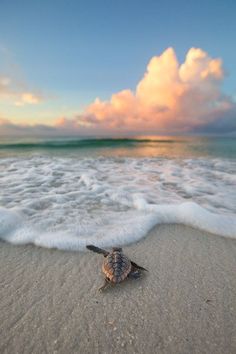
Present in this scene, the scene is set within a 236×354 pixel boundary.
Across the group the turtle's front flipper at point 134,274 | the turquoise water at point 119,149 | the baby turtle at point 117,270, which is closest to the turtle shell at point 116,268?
the baby turtle at point 117,270

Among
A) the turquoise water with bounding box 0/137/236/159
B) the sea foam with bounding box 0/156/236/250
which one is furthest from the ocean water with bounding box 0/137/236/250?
the turquoise water with bounding box 0/137/236/159

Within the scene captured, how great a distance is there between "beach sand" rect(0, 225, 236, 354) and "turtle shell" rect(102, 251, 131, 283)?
0.39 feet

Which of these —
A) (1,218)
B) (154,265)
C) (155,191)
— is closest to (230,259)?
(154,265)

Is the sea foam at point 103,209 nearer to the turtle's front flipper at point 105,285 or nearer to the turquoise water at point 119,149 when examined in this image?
the turtle's front flipper at point 105,285

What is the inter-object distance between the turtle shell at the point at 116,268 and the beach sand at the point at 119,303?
120 millimetres

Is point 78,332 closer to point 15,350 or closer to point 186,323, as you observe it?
point 15,350

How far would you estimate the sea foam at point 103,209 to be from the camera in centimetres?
332

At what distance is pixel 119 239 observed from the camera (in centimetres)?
321

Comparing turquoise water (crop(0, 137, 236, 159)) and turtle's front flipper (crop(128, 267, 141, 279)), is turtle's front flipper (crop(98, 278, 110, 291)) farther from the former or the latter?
turquoise water (crop(0, 137, 236, 159))

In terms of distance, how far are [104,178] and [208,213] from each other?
4082 millimetres

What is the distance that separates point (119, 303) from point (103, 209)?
2.42 m

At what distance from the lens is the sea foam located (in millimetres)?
3316

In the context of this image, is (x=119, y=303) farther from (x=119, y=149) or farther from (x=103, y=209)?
(x=119, y=149)

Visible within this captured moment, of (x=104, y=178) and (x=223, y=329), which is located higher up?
(x=223, y=329)
